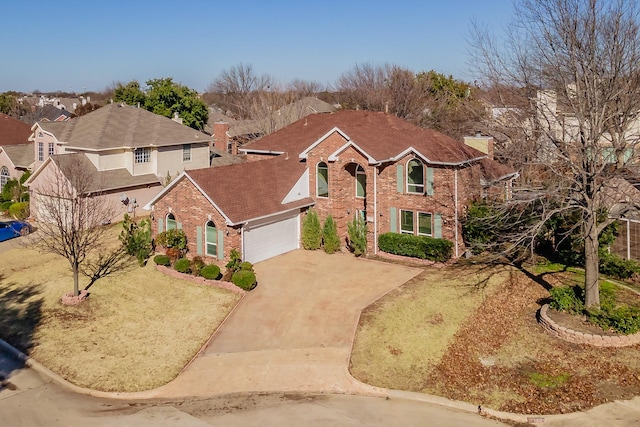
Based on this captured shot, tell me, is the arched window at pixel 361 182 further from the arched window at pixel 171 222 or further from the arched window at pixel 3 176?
the arched window at pixel 3 176

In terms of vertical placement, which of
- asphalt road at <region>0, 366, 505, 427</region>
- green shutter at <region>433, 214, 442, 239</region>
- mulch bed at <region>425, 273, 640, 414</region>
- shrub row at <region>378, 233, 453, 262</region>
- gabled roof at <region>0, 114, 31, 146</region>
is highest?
gabled roof at <region>0, 114, 31, 146</region>

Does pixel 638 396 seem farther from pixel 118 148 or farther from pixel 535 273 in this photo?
pixel 118 148

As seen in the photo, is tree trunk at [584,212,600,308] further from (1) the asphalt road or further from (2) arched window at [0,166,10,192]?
(2) arched window at [0,166,10,192]

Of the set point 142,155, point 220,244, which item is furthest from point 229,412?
Answer: point 142,155

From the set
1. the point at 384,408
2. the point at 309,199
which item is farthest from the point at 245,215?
the point at 384,408

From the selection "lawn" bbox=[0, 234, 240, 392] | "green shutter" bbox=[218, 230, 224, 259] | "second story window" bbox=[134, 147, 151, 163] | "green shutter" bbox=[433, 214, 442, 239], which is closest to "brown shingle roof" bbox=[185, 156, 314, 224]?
"green shutter" bbox=[218, 230, 224, 259]

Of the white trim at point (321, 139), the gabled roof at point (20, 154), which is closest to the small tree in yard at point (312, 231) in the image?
the white trim at point (321, 139)
